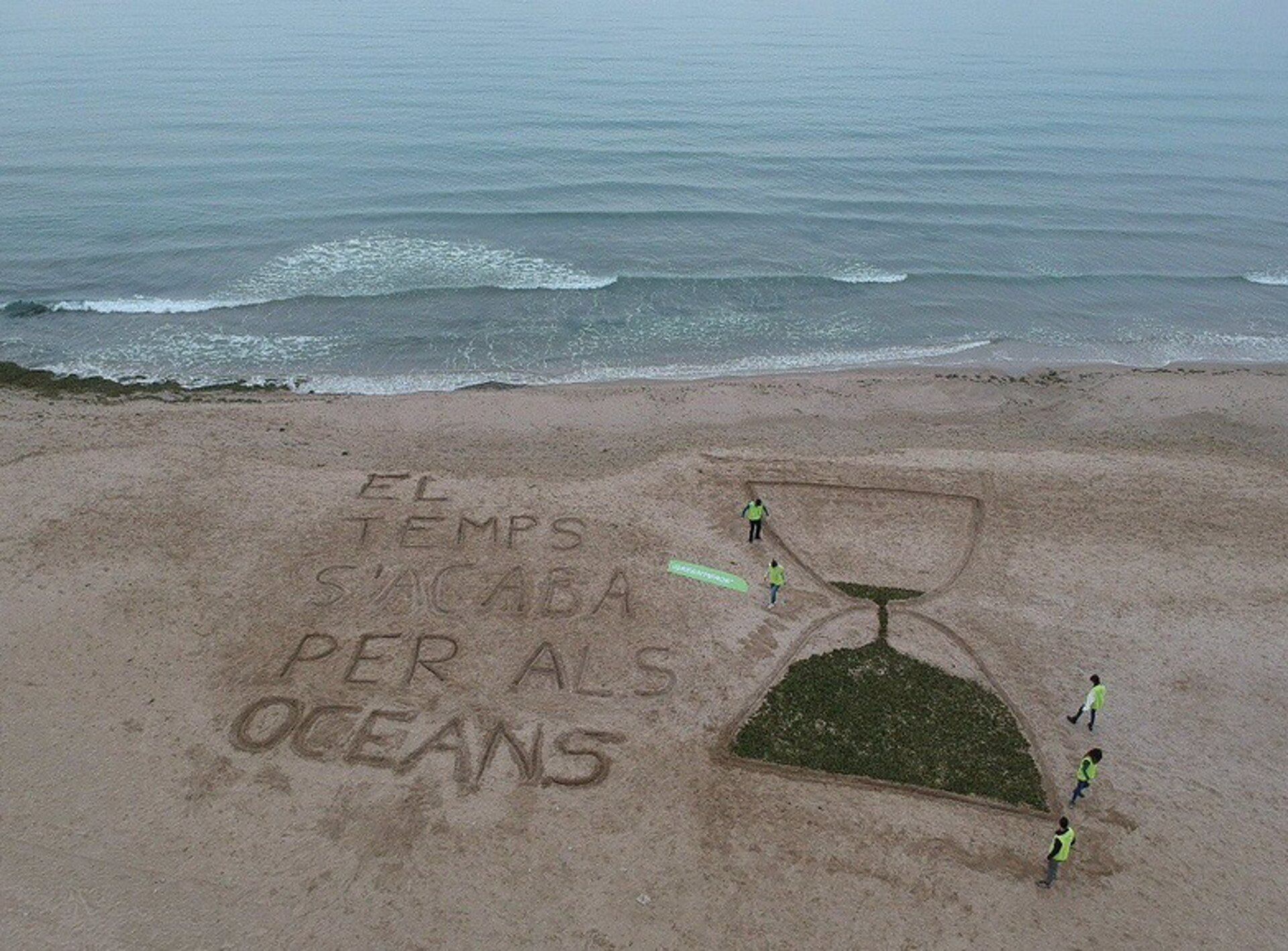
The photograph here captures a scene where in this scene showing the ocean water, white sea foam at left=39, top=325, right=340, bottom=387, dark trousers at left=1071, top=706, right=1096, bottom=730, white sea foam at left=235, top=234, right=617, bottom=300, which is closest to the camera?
dark trousers at left=1071, top=706, right=1096, bottom=730

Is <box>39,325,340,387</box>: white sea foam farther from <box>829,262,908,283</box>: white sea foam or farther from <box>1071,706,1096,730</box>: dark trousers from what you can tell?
<box>1071,706,1096,730</box>: dark trousers

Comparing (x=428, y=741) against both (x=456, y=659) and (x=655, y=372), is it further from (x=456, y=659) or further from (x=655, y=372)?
(x=655, y=372)

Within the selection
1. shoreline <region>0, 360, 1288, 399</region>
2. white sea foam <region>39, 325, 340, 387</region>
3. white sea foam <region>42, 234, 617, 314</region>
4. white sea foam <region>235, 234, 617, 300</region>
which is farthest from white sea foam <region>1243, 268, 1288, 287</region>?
white sea foam <region>39, 325, 340, 387</region>

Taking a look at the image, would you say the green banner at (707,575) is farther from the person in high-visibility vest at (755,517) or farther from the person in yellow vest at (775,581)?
the person in high-visibility vest at (755,517)

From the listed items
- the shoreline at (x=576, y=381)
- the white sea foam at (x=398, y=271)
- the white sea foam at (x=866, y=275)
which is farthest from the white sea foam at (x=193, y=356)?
the white sea foam at (x=866, y=275)

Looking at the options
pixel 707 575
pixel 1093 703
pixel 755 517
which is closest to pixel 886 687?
pixel 1093 703
